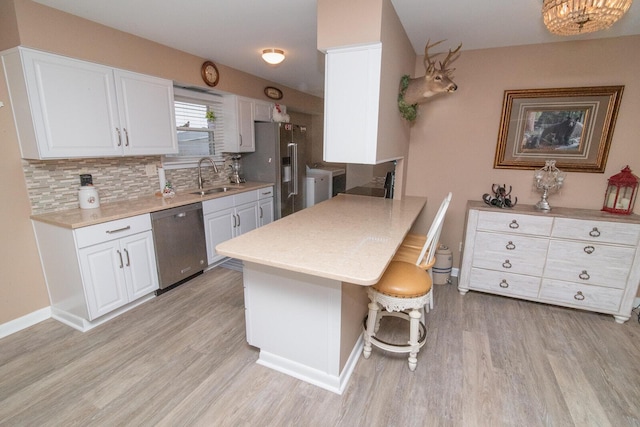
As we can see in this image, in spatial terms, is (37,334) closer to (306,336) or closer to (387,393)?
(306,336)

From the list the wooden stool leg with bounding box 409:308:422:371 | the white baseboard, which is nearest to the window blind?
the white baseboard

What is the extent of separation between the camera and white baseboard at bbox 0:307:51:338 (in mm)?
2254

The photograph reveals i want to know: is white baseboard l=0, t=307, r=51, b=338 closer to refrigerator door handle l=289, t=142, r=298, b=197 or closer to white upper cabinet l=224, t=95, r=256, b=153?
white upper cabinet l=224, t=95, r=256, b=153

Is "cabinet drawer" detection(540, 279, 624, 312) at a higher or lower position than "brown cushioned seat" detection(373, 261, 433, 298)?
lower

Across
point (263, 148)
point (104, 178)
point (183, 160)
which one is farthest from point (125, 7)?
point (263, 148)

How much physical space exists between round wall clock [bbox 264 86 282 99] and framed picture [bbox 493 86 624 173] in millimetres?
2985

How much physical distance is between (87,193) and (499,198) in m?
3.75

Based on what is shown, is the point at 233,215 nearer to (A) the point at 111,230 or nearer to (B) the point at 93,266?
(A) the point at 111,230

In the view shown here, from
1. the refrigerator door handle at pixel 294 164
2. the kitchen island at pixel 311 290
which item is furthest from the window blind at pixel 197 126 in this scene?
the kitchen island at pixel 311 290

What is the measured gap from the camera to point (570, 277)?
2.58 m

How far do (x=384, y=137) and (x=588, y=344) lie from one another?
2154 millimetres

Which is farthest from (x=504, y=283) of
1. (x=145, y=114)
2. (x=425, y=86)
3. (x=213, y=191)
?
(x=145, y=114)

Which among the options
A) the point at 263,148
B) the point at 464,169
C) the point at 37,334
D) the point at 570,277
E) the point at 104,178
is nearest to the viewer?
the point at 37,334

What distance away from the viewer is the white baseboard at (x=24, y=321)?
7.39ft
